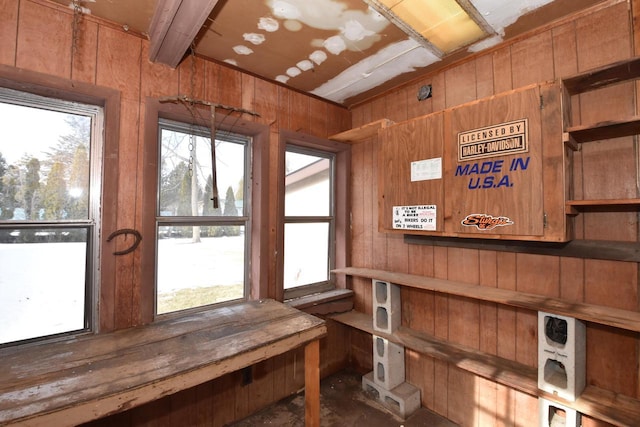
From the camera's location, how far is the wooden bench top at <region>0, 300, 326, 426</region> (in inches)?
36.8

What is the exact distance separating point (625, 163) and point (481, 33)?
0.99 metres

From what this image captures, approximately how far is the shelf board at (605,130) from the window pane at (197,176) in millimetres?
1931

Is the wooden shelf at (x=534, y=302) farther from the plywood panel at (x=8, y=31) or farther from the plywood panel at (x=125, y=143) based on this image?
the plywood panel at (x=8, y=31)

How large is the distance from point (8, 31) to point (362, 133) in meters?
2.06

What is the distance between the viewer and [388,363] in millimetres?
2072

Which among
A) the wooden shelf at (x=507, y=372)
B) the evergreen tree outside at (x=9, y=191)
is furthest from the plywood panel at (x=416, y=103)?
the evergreen tree outside at (x=9, y=191)

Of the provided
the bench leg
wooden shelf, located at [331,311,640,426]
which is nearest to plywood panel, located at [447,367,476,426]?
wooden shelf, located at [331,311,640,426]

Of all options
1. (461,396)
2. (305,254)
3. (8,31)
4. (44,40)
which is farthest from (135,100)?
(461,396)

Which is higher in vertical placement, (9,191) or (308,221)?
(9,191)

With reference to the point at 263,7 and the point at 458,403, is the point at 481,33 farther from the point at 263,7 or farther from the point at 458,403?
the point at 458,403

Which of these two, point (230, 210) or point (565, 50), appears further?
point (230, 210)

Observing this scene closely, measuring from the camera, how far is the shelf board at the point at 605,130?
117cm

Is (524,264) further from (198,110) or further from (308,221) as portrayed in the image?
(198,110)

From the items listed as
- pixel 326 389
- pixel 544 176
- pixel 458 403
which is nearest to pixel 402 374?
pixel 458 403
